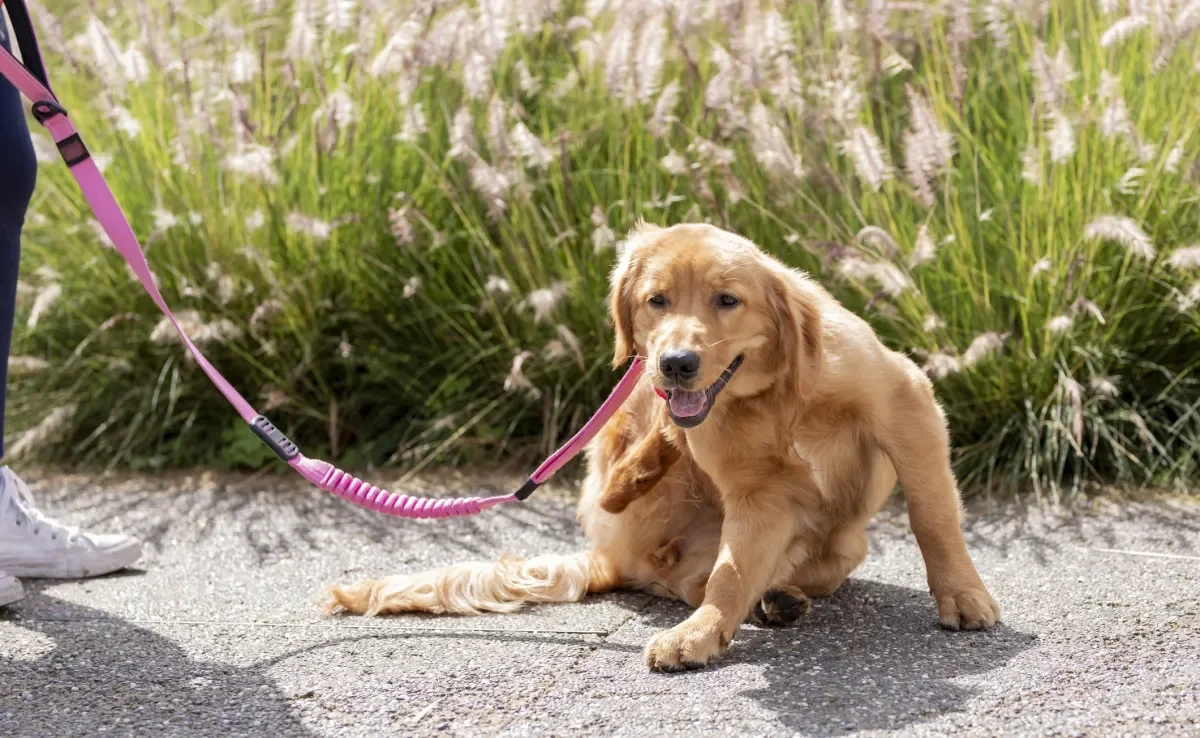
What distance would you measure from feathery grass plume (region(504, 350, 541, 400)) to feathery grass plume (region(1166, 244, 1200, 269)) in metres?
2.10

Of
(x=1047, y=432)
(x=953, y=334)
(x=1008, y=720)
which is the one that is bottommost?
(x=1047, y=432)

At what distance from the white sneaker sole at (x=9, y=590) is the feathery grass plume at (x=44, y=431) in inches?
68.3

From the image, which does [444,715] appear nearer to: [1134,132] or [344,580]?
[344,580]

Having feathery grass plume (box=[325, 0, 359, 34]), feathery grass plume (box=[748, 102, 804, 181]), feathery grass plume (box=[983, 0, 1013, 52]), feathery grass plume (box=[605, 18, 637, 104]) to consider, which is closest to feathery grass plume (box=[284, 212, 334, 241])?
feathery grass plume (box=[325, 0, 359, 34])

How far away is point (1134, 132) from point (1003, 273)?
2.01 ft

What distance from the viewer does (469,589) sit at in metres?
3.27

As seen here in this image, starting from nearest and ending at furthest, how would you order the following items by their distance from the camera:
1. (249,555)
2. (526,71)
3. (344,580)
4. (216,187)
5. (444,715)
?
(444,715) → (344,580) → (249,555) → (526,71) → (216,187)

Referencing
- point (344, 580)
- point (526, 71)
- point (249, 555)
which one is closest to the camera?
point (344, 580)

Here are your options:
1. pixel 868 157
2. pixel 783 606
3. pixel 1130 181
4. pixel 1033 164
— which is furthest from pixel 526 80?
pixel 783 606

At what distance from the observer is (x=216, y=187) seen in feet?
17.3

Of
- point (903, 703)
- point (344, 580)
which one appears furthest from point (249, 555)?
point (903, 703)

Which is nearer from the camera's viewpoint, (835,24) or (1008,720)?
(1008,720)

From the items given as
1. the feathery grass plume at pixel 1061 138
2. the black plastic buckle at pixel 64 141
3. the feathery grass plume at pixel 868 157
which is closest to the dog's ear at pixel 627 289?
the feathery grass plume at pixel 868 157

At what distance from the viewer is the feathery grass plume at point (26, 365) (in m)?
5.00
